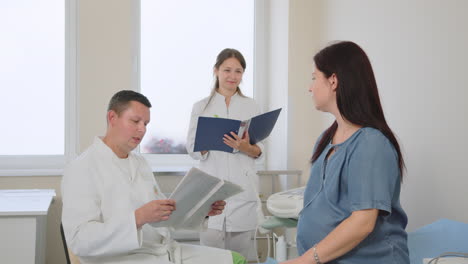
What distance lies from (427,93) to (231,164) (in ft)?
3.46

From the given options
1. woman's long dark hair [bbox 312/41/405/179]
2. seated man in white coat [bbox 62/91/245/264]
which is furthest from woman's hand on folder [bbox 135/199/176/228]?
woman's long dark hair [bbox 312/41/405/179]

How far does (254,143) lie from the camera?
2.62 m

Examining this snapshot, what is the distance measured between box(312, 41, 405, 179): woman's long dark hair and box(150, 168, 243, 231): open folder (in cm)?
52

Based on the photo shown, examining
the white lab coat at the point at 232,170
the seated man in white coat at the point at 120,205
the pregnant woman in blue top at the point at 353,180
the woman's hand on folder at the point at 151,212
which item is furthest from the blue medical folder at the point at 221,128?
the pregnant woman in blue top at the point at 353,180

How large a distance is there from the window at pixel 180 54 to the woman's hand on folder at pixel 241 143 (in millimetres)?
1383

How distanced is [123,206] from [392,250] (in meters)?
0.87

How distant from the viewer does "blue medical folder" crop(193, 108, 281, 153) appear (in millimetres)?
2312

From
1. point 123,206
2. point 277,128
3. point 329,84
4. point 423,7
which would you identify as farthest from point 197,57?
point 329,84

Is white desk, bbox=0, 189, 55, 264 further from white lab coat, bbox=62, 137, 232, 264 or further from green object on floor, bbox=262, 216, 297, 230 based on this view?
green object on floor, bbox=262, 216, 297, 230

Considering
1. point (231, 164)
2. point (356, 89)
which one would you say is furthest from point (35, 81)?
point (356, 89)

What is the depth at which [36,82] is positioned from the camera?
3643 mm

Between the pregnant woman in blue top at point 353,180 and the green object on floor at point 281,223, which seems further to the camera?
the green object on floor at point 281,223

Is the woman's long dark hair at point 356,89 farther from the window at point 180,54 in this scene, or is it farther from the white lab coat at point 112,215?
the window at point 180,54

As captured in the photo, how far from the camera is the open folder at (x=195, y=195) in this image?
1.60 meters
